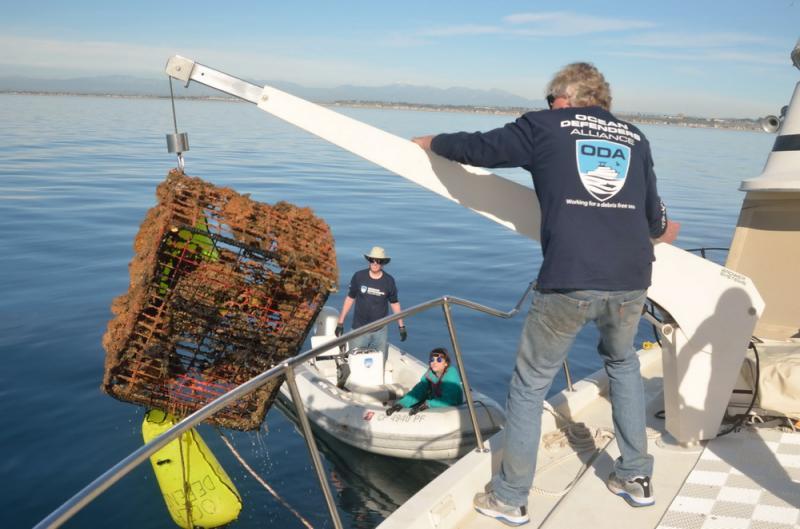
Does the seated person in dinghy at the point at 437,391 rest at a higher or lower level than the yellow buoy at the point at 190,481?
lower

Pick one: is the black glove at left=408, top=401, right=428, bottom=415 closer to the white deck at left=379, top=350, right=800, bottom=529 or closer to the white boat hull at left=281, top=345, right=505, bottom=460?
the white boat hull at left=281, top=345, right=505, bottom=460

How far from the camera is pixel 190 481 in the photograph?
4.57m

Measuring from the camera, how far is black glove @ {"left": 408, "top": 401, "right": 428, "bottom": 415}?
7059mm

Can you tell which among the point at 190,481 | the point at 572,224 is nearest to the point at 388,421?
the point at 190,481

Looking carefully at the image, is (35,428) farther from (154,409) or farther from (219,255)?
(219,255)

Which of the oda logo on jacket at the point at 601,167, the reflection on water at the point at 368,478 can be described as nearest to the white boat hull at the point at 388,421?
the reflection on water at the point at 368,478

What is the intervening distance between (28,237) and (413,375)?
13.6m

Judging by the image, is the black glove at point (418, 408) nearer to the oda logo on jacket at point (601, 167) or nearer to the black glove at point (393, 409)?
Result: the black glove at point (393, 409)

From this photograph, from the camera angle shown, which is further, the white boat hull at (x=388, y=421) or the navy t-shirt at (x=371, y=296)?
the navy t-shirt at (x=371, y=296)

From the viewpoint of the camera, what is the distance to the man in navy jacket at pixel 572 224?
108 inches

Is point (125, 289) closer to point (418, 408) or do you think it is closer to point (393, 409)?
point (393, 409)

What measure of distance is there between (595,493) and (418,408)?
12.7 ft

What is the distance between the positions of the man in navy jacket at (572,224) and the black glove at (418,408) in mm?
3988

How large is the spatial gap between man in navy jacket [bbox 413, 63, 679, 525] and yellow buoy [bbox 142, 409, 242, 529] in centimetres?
243
